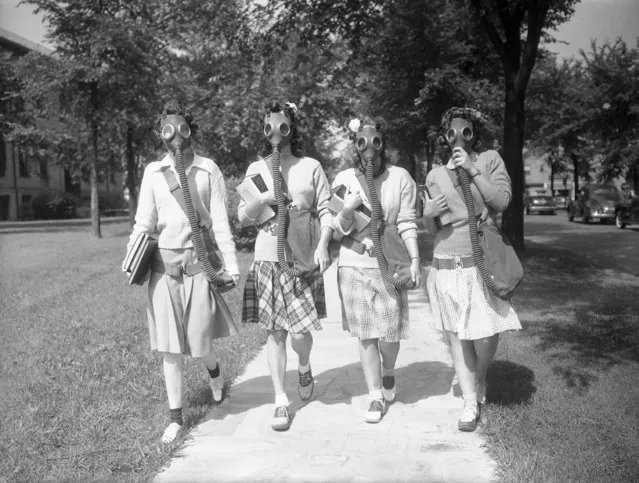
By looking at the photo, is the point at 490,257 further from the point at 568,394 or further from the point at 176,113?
the point at 176,113

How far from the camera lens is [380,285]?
15.8 ft

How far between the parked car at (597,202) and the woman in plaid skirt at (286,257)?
26825mm

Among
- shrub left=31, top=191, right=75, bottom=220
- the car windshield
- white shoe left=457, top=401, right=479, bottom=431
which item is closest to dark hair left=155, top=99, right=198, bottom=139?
white shoe left=457, top=401, right=479, bottom=431

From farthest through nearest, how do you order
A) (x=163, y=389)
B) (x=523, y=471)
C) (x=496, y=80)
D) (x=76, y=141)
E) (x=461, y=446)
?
(x=76, y=141), (x=496, y=80), (x=163, y=389), (x=461, y=446), (x=523, y=471)

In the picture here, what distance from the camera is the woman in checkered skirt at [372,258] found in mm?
4797

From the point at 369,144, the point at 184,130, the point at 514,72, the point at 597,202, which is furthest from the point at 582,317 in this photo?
the point at 597,202

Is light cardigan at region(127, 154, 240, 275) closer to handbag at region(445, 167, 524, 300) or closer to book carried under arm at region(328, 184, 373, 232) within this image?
book carried under arm at region(328, 184, 373, 232)

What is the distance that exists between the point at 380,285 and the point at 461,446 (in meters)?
1.15

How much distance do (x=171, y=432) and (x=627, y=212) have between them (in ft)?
78.4

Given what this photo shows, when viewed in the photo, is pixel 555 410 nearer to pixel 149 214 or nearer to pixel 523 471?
pixel 523 471

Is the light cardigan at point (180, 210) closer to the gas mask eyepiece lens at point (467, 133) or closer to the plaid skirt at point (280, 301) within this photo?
the plaid skirt at point (280, 301)

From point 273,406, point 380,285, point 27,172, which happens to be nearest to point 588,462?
point 380,285

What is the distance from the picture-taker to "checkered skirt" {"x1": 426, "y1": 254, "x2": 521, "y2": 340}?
462 centimetres

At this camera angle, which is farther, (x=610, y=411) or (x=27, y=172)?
(x=27, y=172)
